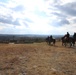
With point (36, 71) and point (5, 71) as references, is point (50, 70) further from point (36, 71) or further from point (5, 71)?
point (5, 71)

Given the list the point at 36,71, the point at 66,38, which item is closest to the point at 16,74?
the point at 36,71

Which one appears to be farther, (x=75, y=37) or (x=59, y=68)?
(x=75, y=37)

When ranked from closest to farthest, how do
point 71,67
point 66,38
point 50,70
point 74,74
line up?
point 74,74 < point 50,70 < point 71,67 < point 66,38

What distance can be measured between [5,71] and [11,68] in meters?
0.91

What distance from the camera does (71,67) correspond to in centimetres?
1445

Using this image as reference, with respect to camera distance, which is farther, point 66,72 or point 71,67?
point 71,67

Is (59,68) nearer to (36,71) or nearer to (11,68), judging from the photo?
(36,71)

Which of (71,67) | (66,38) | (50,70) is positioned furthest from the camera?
(66,38)

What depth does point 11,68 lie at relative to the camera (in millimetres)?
14156

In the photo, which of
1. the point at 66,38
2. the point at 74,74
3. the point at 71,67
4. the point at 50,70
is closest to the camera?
the point at 74,74

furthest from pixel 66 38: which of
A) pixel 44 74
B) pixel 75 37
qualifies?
pixel 44 74

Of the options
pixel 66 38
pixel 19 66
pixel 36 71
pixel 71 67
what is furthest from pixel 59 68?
pixel 66 38

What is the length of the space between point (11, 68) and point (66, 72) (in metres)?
3.54

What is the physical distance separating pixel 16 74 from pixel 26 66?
7.72ft
